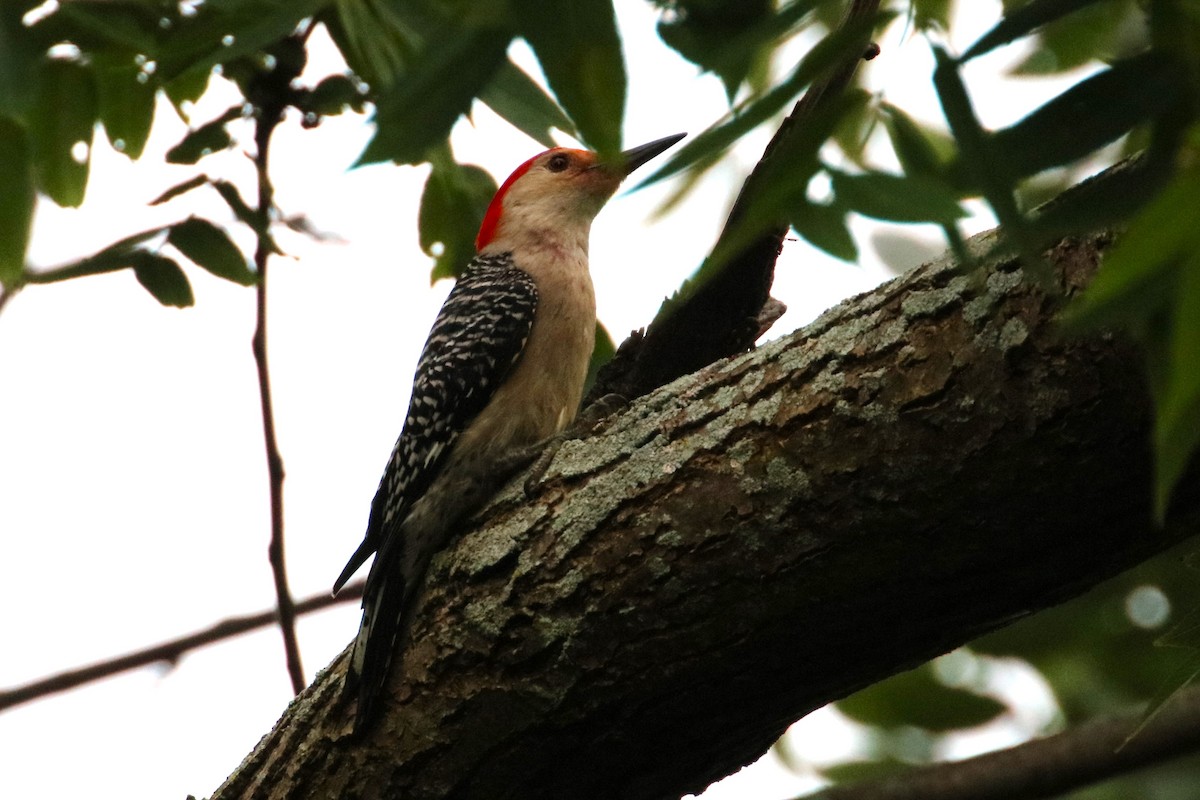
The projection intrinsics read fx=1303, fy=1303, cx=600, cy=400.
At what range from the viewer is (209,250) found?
4.08 m

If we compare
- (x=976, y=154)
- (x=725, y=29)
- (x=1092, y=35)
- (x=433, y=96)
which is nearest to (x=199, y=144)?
(x=1092, y=35)

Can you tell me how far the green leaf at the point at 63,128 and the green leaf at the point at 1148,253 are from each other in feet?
9.77

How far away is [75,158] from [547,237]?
3031 millimetres

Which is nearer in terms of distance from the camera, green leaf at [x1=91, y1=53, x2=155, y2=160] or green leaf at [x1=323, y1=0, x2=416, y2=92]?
green leaf at [x1=323, y1=0, x2=416, y2=92]

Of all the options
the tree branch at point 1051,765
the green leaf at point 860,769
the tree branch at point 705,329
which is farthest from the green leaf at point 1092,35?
the green leaf at point 860,769

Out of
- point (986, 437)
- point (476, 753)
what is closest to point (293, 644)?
point (476, 753)

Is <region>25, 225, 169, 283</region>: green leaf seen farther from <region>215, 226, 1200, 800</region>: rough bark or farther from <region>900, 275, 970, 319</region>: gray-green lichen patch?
<region>900, 275, 970, 319</region>: gray-green lichen patch

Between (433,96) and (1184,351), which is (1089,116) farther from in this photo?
(433,96)

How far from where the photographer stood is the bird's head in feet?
21.8

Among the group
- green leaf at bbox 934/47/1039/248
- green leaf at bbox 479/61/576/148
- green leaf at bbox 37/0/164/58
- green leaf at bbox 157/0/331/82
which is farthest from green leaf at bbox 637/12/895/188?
green leaf at bbox 37/0/164/58

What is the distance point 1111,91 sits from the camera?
1.55 meters

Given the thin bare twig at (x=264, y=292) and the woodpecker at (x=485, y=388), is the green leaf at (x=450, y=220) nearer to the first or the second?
the thin bare twig at (x=264, y=292)

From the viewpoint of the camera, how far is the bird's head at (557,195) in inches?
262

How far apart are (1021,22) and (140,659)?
12.8ft
